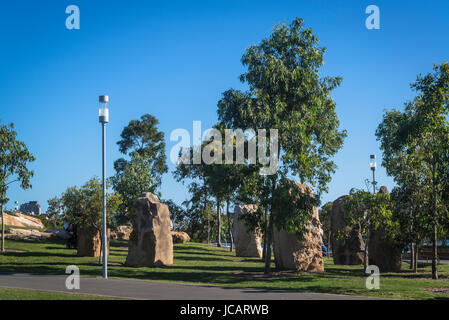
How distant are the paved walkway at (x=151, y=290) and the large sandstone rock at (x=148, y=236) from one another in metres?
7.79

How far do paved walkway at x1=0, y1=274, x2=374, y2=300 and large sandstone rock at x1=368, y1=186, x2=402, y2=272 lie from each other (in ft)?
42.4

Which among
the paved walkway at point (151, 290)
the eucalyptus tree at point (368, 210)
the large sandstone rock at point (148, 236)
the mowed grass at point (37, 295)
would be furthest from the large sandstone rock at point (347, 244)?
the mowed grass at point (37, 295)

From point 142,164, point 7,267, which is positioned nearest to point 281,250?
point 7,267

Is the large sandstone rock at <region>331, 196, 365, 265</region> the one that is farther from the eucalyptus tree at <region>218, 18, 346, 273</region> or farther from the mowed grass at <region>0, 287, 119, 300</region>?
the mowed grass at <region>0, 287, 119, 300</region>

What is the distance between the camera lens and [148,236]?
94.2 ft

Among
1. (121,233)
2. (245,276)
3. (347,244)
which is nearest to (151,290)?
(245,276)

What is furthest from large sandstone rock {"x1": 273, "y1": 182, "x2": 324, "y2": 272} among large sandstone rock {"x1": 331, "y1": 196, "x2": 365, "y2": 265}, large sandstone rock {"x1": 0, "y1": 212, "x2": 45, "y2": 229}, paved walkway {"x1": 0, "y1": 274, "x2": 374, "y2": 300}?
large sandstone rock {"x1": 0, "y1": 212, "x2": 45, "y2": 229}

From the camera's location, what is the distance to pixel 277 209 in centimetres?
2438

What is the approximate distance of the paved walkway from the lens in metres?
16.1

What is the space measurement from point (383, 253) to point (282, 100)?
10.7 meters

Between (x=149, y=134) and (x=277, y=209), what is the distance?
4799 centimetres

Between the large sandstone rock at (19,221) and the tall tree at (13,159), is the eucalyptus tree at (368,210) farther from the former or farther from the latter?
the large sandstone rock at (19,221)

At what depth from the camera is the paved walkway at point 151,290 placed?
16.1 metres
